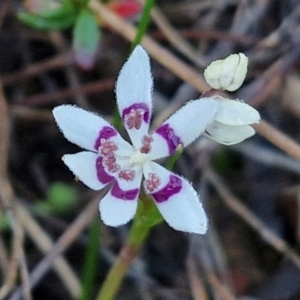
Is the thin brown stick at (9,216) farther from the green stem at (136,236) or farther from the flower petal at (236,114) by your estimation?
the flower petal at (236,114)

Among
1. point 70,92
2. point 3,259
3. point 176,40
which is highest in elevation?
point 176,40

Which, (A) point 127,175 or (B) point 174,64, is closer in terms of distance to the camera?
(A) point 127,175

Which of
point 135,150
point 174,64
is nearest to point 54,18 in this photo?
point 174,64

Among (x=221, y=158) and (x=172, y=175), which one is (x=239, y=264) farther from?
(x=172, y=175)

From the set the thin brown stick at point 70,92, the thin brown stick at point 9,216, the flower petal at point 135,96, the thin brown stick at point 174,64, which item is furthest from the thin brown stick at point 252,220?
the flower petal at point 135,96

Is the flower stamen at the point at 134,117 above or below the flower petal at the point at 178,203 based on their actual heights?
above

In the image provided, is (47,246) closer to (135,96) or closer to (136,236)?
(136,236)
